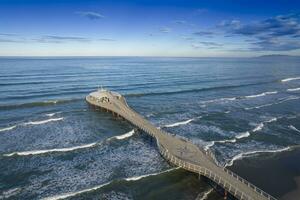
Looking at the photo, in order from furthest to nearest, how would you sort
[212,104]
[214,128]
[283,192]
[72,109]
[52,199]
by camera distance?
[212,104]
[72,109]
[214,128]
[283,192]
[52,199]

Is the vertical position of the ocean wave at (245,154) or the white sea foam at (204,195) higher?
the ocean wave at (245,154)

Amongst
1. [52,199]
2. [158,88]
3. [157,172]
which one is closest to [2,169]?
[52,199]

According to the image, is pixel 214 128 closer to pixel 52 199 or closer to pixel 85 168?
pixel 85 168

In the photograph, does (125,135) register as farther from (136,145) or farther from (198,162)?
(198,162)

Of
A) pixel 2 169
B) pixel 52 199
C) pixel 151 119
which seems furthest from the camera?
pixel 151 119

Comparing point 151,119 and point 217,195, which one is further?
point 151,119

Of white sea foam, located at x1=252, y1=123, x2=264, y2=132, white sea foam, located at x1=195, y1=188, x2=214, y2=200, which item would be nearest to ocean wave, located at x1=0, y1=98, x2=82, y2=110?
white sea foam, located at x1=252, y1=123, x2=264, y2=132

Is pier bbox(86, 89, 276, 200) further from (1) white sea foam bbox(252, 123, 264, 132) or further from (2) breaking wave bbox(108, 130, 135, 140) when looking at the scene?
(1) white sea foam bbox(252, 123, 264, 132)

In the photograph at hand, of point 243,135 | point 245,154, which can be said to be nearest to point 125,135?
point 245,154

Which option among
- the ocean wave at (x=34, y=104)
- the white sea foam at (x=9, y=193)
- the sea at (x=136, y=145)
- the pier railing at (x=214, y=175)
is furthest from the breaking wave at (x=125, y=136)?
the ocean wave at (x=34, y=104)

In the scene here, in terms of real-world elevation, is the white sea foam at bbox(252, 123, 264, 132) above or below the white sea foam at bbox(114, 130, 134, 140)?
above

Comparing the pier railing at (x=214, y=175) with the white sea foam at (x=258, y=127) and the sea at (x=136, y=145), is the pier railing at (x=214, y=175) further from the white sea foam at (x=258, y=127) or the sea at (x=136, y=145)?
the white sea foam at (x=258, y=127)
